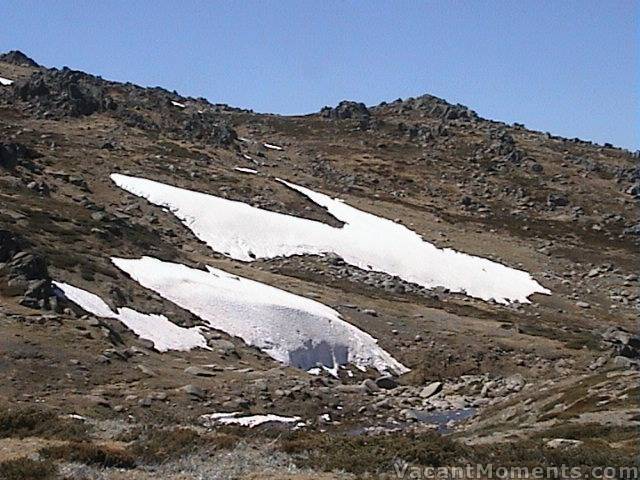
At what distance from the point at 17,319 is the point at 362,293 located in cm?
2596

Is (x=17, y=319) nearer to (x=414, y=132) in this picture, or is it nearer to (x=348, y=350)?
(x=348, y=350)

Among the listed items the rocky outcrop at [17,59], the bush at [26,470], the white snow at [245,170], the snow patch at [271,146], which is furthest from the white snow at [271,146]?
the bush at [26,470]

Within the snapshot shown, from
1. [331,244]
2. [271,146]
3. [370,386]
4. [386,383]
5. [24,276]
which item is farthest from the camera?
[271,146]

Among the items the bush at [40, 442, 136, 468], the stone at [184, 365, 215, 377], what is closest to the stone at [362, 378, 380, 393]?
the stone at [184, 365, 215, 377]

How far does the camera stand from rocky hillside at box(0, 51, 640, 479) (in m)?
17.6

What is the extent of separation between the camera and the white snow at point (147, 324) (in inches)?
1374

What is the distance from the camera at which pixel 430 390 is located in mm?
34312

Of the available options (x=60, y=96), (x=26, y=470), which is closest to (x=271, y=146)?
(x=60, y=96)

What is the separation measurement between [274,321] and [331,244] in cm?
2355

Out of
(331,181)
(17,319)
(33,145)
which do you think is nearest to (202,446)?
(17,319)

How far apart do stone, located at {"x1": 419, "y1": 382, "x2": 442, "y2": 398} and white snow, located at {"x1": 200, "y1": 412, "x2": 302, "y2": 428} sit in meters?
8.67

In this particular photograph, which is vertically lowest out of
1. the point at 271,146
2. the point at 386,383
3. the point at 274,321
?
the point at 386,383

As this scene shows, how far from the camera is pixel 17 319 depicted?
30.4 meters

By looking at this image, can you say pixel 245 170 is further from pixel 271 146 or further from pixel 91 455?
pixel 91 455
